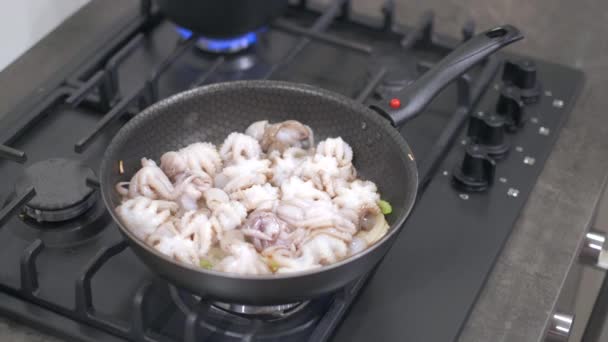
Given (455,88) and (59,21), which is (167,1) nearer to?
(59,21)

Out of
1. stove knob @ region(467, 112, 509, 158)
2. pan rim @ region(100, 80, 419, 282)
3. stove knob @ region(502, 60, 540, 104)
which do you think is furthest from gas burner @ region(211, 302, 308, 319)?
stove knob @ region(502, 60, 540, 104)

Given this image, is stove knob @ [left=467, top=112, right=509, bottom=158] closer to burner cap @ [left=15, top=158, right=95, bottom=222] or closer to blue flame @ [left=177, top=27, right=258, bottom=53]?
blue flame @ [left=177, top=27, right=258, bottom=53]

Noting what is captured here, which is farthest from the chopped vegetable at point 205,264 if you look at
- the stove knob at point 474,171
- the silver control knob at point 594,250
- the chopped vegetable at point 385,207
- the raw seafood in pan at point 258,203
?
the silver control knob at point 594,250

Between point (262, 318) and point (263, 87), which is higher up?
point (263, 87)

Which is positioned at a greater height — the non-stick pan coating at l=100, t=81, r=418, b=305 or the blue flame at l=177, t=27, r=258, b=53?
the non-stick pan coating at l=100, t=81, r=418, b=305

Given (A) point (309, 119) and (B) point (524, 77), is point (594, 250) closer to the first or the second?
(B) point (524, 77)

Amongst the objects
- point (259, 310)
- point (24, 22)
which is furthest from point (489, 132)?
point (24, 22)
